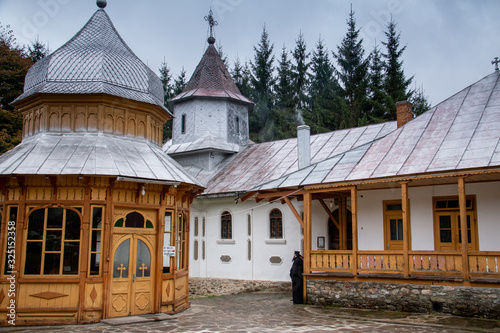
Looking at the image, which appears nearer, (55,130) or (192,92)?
(55,130)

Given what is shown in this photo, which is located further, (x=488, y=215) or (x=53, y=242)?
(x=488, y=215)

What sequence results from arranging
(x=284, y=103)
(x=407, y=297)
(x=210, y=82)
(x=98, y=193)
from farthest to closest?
(x=284, y=103) → (x=210, y=82) → (x=407, y=297) → (x=98, y=193)

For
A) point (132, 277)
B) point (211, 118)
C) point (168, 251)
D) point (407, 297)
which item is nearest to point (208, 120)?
point (211, 118)

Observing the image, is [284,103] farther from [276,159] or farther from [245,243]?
[245,243]

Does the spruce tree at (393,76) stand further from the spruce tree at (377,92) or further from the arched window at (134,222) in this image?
the arched window at (134,222)

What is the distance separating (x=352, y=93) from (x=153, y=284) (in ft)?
86.0

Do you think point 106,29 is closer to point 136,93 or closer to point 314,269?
point 136,93

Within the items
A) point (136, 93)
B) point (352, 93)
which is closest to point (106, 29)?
point (136, 93)

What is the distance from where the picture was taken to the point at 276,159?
68.3 feet

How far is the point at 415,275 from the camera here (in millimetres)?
12430

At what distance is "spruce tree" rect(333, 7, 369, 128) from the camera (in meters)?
32.8

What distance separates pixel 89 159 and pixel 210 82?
1389 cm

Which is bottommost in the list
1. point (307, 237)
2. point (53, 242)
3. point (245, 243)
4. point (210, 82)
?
point (245, 243)

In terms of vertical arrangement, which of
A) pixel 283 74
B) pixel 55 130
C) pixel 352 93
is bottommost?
pixel 55 130
